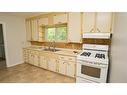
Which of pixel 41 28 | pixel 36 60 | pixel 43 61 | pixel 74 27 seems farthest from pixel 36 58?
pixel 74 27

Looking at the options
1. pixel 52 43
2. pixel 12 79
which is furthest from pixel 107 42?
pixel 12 79

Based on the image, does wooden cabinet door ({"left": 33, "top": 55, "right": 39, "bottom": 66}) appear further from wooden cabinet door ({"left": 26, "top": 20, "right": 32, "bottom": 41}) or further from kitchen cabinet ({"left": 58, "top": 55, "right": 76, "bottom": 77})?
kitchen cabinet ({"left": 58, "top": 55, "right": 76, "bottom": 77})

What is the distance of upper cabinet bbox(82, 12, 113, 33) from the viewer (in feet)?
7.16

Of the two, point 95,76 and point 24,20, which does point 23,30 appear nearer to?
point 24,20

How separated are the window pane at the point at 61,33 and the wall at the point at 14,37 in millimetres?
1786

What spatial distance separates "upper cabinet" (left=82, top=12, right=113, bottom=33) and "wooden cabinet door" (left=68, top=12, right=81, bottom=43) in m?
0.18

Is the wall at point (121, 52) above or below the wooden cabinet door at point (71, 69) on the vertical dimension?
above

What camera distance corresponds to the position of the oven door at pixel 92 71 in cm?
185

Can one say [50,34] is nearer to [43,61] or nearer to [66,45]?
[66,45]

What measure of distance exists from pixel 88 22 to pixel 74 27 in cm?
45

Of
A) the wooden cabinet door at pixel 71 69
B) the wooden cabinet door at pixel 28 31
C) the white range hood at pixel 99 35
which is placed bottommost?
the wooden cabinet door at pixel 71 69

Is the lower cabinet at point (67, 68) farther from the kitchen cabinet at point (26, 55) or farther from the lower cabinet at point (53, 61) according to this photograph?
the kitchen cabinet at point (26, 55)

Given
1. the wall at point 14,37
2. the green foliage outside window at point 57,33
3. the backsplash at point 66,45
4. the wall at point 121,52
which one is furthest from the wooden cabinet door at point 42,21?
the wall at point 121,52
